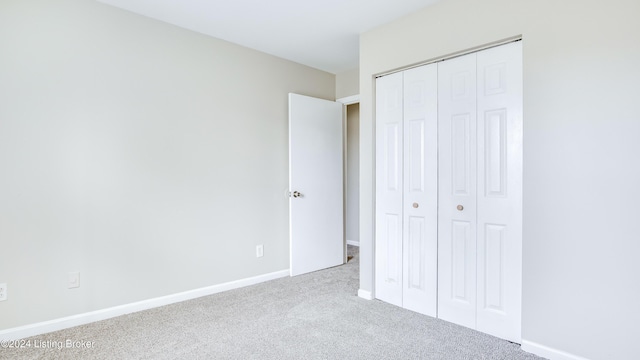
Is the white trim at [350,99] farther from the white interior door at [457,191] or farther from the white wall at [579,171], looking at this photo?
the white wall at [579,171]

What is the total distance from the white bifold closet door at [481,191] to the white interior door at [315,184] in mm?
1600

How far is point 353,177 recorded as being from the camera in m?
5.27

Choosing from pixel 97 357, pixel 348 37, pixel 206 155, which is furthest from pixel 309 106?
pixel 97 357

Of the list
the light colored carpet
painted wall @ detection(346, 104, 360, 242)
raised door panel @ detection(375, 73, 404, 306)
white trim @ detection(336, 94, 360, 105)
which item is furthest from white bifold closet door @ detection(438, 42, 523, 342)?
painted wall @ detection(346, 104, 360, 242)

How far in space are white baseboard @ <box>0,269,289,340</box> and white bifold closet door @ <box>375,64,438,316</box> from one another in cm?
140

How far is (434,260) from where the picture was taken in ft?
8.10

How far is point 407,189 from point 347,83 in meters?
1.94

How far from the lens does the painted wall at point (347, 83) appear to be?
393 centimetres

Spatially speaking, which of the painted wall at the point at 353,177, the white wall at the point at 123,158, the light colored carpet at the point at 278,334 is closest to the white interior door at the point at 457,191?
the light colored carpet at the point at 278,334

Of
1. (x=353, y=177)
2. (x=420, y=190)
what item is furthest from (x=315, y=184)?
(x=353, y=177)

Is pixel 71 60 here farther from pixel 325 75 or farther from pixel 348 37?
pixel 325 75

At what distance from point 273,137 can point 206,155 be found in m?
0.80

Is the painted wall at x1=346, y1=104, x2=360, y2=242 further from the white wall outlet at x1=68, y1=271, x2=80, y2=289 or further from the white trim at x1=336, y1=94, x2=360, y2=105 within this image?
the white wall outlet at x1=68, y1=271, x2=80, y2=289

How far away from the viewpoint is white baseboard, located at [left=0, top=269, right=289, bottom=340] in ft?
7.03
